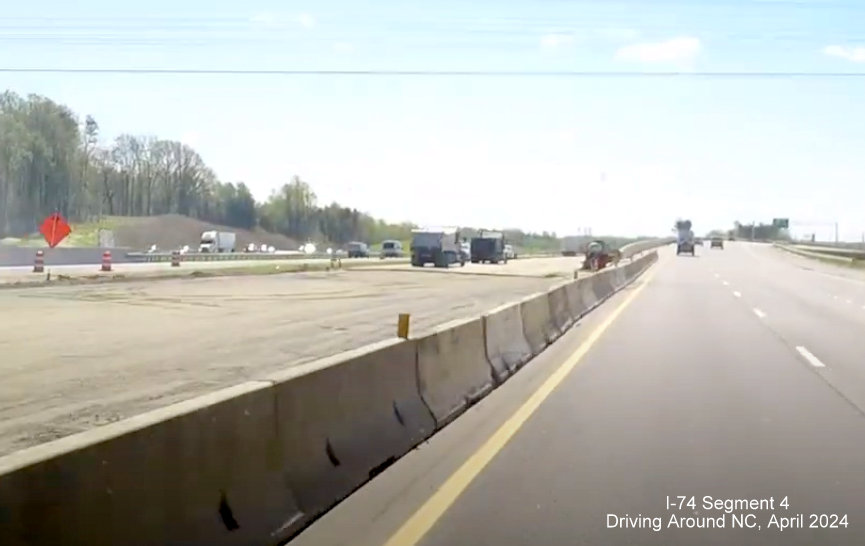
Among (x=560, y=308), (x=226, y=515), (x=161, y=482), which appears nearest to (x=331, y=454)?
(x=226, y=515)

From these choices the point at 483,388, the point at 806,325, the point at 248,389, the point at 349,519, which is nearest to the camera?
the point at 248,389

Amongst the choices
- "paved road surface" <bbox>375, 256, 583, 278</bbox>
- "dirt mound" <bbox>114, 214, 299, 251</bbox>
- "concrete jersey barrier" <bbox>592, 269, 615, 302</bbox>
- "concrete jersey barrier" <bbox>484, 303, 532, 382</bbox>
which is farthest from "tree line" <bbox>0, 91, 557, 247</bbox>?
"concrete jersey barrier" <bbox>484, 303, 532, 382</bbox>

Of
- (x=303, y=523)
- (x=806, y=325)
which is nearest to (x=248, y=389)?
(x=303, y=523)

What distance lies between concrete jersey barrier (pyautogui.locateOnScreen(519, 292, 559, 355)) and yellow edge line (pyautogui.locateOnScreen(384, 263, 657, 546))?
107 inches

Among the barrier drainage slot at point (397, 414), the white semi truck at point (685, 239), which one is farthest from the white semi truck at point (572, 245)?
the barrier drainage slot at point (397, 414)

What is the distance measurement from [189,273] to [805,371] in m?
41.1

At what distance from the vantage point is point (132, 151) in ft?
400

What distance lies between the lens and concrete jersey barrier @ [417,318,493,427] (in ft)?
40.0

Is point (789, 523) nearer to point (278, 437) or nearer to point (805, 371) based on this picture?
point (278, 437)

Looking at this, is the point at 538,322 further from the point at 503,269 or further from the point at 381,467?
the point at 503,269

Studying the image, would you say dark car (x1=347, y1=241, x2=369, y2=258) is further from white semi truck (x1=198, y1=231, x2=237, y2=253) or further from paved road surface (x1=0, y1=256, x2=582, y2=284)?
paved road surface (x1=0, y1=256, x2=582, y2=284)

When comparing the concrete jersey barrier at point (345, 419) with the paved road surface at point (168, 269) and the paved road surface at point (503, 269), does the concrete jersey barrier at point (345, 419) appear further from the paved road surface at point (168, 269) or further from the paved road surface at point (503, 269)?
the paved road surface at point (503, 269)

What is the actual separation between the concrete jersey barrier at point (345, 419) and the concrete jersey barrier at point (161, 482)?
27 centimetres

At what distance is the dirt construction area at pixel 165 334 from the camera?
15.0 meters
